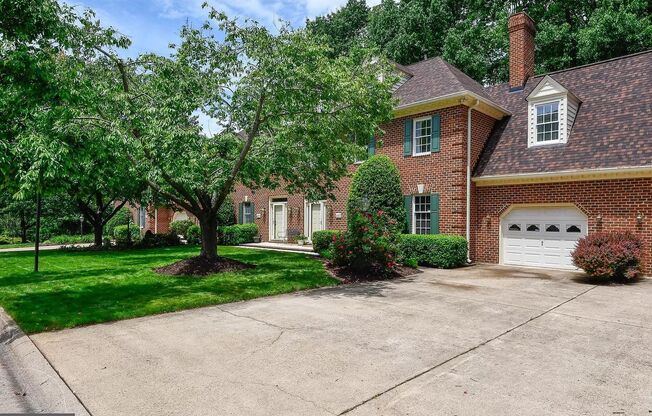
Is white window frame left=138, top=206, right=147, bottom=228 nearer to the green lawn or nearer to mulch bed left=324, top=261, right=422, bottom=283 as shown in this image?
the green lawn

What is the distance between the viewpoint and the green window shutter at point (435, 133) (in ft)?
49.8

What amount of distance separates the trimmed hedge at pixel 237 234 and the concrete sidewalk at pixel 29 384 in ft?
57.5

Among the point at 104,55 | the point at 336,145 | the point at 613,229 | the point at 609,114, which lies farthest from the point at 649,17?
the point at 104,55

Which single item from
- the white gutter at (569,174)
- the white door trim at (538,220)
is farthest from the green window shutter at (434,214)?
the white door trim at (538,220)

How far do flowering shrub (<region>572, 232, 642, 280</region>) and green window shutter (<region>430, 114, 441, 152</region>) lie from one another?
19.4 feet

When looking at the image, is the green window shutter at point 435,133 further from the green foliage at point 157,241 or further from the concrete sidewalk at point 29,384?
the green foliage at point 157,241

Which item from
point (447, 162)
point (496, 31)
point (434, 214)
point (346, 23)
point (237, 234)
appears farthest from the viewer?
point (346, 23)

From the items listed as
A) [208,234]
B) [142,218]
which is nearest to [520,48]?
[208,234]

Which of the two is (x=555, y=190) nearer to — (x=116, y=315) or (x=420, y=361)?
(x=420, y=361)

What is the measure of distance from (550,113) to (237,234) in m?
16.3

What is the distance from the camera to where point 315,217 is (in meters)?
21.5

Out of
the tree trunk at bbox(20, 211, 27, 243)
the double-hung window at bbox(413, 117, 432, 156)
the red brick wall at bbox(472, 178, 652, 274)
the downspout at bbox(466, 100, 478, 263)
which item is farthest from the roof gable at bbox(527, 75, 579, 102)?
the tree trunk at bbox(20, 211, 27, 243)

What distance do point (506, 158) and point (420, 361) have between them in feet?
38.8

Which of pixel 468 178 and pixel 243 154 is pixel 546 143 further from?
pixel 243 154
